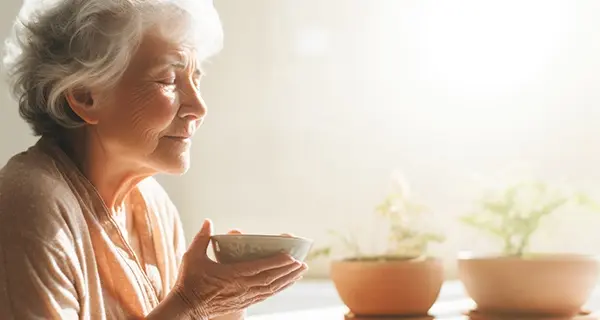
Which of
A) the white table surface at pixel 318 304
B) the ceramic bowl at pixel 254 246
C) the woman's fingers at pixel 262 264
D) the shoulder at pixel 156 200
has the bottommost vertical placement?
the white table surface at pixel 318 304

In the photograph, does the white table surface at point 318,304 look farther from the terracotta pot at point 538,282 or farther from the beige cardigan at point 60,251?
the beige cardigan at point 60,251

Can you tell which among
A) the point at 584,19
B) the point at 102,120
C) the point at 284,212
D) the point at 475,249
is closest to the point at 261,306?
the point at 284,212

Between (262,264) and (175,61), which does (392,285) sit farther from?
(175,61)

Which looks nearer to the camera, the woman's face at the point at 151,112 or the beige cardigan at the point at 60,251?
the beige cardigan at the point at 60,251

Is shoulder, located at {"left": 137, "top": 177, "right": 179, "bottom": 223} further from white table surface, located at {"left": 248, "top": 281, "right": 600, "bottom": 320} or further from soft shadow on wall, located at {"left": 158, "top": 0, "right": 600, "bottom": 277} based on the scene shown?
soft shadow on wall, located at {"left": 158, "top": 0, "right": 600, "bottom": 277}

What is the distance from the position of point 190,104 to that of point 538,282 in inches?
26.1

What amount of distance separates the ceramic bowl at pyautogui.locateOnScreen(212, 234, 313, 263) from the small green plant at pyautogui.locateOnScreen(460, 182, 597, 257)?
1.48 feet

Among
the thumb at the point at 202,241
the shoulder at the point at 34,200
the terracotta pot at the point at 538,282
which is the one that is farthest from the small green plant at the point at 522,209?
the shoulder at the point at 34,200

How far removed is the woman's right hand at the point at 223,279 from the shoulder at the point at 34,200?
21cm

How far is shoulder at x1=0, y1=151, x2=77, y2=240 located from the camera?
1175 mm

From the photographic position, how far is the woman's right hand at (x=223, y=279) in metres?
1.24

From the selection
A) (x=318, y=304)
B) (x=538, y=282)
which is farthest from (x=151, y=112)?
(x=318, y=304)

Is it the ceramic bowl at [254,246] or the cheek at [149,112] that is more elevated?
the cheek at [149,112]

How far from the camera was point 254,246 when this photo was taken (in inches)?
48.9
